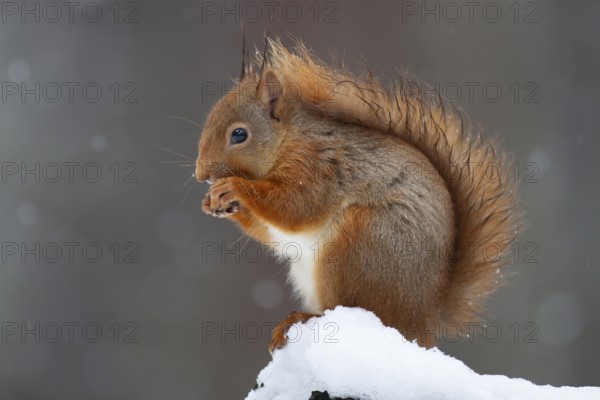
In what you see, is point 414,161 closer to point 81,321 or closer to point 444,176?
point 444,176

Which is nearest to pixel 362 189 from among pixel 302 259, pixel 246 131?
pixel 302 259

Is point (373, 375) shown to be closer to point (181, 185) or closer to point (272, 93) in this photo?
point (272, 93)

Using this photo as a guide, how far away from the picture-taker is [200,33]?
3.81 meters

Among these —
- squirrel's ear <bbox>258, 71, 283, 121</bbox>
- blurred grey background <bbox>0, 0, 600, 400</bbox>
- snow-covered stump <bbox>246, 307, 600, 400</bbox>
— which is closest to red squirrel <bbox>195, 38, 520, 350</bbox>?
squirrel's ear <bbox>258, 71, 283, 121</bbox>

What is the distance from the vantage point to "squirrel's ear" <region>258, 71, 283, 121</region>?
6.50 ft

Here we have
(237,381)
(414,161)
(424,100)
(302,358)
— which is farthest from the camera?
(237,381)

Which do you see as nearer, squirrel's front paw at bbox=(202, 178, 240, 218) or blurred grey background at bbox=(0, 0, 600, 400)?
squirrel's front paw at bbox=(202, 178, 240, 218)

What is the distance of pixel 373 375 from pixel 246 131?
771mm

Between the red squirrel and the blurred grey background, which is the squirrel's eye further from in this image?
the blurred grey background

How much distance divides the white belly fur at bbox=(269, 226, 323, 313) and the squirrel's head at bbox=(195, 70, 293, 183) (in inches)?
6.8

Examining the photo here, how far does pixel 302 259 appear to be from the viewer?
1.87m

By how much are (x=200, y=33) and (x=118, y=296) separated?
1318 millimetres

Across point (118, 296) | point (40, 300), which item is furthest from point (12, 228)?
point (118, 296)

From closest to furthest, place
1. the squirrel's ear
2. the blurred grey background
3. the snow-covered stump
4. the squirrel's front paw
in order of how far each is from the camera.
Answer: the snow-covered stump
the squirrel's front paw
the squirrel's ear
the blurred grey background
